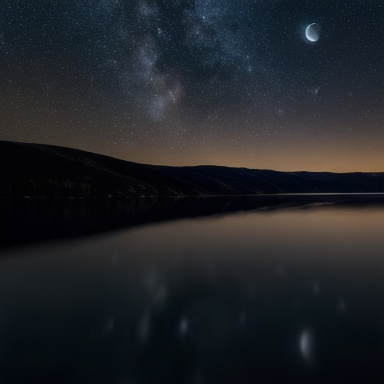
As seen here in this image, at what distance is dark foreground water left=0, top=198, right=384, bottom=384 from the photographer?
326 inches

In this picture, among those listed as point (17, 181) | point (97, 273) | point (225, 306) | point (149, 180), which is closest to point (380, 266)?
point (225, 306)

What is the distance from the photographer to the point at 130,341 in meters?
9.84

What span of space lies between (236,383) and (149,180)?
193m

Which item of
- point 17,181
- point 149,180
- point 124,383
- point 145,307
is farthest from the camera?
point 149,180

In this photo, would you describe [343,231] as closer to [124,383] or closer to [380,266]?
[380,266]

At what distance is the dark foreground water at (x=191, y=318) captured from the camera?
8273mm

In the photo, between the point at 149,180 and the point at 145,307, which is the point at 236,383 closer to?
the point at 145,307

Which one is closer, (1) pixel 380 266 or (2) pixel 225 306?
(2) pixel 225 306

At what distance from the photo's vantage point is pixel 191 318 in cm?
1195

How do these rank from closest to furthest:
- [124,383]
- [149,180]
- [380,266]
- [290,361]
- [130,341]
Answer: [124,383] → [290,361] → [130,341] → [380,266] → [149,180]

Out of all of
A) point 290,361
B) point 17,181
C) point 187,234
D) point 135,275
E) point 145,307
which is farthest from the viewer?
point 17,181

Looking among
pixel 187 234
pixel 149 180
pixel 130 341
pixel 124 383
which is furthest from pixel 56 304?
pixel 149 180

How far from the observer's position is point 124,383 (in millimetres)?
7602

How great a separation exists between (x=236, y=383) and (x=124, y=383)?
227 centimetres
